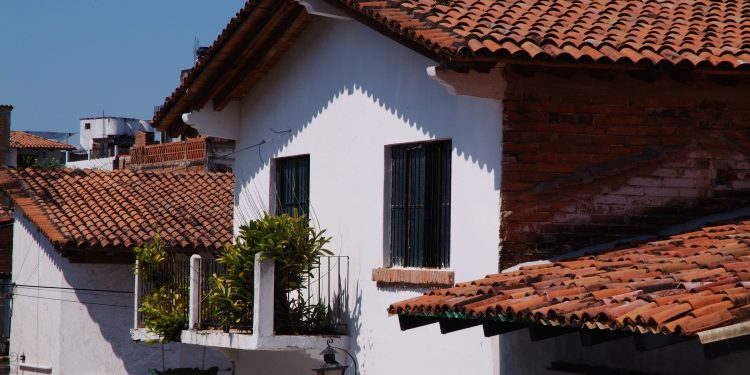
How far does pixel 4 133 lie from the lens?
165ft

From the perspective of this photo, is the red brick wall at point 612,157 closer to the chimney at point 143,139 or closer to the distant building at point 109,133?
the chimney at point 143,139

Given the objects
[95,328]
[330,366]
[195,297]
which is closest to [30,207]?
[95,328]

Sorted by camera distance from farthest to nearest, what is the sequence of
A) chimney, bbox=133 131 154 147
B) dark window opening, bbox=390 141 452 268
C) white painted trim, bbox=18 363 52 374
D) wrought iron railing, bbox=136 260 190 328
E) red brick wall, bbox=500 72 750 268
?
chimney, bbox=133 131 154 147
white painted trim, bbox=18 363 52 374
wrought iron railing, bbox=136 260 190 328
dark window opening, bbox=390 141 452 268
red brick wall, bbox=500 72 750 268

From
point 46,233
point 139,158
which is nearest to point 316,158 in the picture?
point 46,233

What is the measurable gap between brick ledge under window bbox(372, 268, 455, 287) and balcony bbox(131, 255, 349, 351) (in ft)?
2.97

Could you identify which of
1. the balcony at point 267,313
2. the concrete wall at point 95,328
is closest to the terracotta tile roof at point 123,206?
the concrete wall at point 95,328

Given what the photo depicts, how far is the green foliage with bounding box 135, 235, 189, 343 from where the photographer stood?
1541cm

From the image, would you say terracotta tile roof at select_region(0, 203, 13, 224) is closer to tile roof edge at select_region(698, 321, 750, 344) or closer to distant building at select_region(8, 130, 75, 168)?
tile roof edge at select_region(698, 321, 750, 344)

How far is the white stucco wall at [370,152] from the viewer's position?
1089 cm

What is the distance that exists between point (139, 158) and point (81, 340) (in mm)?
17322

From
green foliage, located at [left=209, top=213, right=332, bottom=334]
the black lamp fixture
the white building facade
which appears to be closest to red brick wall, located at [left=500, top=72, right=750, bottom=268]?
the white building facade

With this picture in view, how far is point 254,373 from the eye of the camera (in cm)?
1549

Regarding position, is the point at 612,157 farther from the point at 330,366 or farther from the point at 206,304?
the point at 206,304

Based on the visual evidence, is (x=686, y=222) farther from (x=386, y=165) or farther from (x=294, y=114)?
(x=294, y=114)
